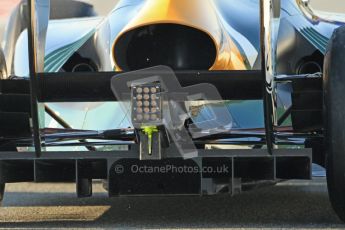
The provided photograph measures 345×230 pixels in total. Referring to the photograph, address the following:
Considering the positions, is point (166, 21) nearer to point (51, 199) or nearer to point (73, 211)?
point (73, 211)

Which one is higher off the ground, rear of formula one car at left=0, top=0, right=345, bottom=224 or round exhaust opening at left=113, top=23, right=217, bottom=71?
round exhaust opening at left=113, top=23, right=217, bottom=71

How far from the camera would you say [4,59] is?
6.37 meters

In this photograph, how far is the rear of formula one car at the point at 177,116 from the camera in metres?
5.41

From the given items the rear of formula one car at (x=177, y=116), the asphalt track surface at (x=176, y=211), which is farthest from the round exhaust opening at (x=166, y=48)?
the asphalt track surface at (x=176, y=211)

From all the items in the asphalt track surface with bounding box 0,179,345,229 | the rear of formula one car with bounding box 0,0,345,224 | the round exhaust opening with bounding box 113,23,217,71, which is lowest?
the asphalt track surface with bounding box 0,179,345,229

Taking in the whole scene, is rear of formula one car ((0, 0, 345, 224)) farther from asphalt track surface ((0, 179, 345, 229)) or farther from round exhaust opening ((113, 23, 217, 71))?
asphalt track surface ((0, 179, 345, 229))

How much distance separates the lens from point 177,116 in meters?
5.61

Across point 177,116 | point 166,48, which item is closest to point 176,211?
point 177,116

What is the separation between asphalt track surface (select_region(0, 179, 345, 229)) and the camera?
20.2 feet

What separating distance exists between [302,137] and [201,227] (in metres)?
0.96

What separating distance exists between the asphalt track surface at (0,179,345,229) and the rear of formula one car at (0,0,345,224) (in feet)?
1.24

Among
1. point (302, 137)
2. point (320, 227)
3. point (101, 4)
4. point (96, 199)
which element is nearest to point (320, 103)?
point (302, 137)

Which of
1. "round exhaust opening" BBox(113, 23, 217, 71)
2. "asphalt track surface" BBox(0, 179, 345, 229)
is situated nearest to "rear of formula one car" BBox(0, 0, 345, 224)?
"round exhaust opening" BBox(113, 23, 217, 71)

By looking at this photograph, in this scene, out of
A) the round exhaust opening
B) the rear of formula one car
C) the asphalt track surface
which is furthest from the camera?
the asphalt track surface
